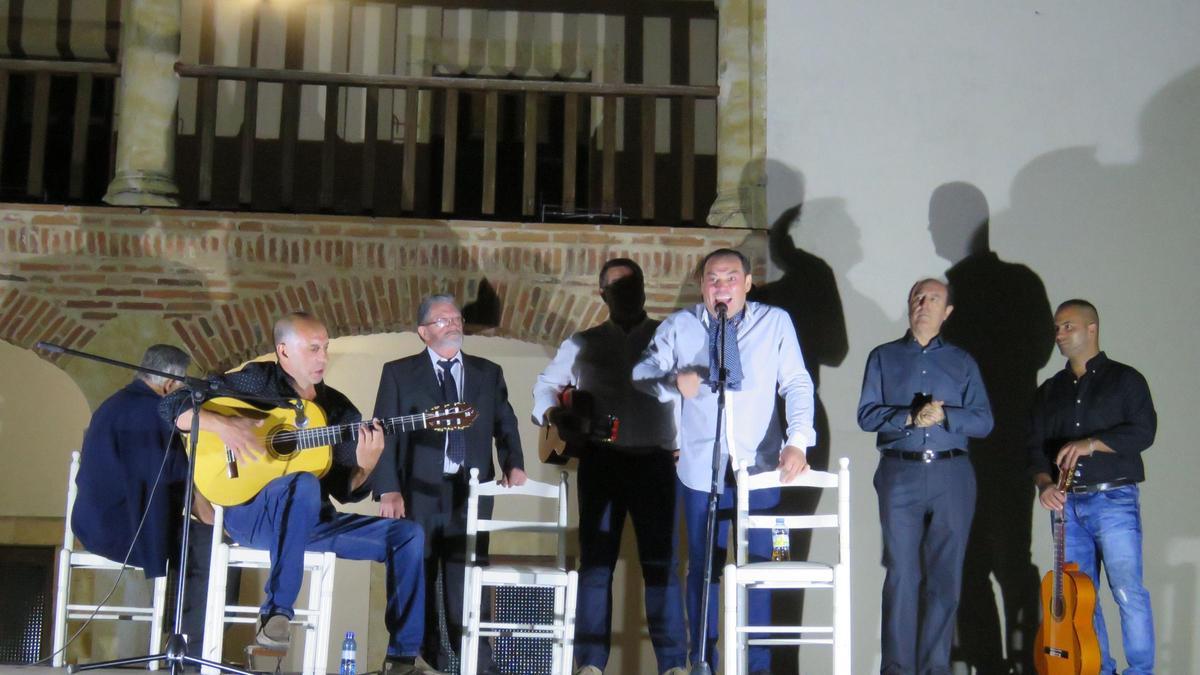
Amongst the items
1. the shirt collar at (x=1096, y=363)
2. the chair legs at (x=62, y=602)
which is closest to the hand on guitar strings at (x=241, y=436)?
the chair legs at (x=62, y=602)

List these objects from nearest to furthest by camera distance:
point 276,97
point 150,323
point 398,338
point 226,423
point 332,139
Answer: point 226,423
point 150,323
point 332,139
point 276,97
point 398,338

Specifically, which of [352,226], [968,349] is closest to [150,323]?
[352,226]

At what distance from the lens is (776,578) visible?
4.71 m

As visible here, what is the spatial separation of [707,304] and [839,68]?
2283mm

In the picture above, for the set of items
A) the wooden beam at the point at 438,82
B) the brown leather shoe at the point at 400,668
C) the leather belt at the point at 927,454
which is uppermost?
the wooden beam at the point at 438,82

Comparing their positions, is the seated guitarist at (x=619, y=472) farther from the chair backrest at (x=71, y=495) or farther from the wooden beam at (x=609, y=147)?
the chair backrest at (x=71, y=495)

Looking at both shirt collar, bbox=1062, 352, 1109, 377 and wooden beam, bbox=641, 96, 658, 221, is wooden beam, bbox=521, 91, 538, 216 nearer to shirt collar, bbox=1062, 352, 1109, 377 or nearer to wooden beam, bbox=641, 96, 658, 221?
wooden beam, bbox=641, 96, 658, 221

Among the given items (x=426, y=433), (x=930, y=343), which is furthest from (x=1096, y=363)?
(x=426, y=433)

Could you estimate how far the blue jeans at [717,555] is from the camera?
16.0ft

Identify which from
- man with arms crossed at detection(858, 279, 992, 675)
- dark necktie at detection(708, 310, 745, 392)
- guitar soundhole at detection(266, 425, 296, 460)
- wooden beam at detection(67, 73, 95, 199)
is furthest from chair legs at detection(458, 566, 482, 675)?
wooden beam at detection(67, 73, 95, 199)

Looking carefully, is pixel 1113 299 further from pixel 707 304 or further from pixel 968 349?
pixel 707 304

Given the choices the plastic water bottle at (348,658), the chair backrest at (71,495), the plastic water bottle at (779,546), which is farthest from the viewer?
the chair backrest at (71,495)

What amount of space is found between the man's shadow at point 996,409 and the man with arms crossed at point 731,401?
5.38 ft

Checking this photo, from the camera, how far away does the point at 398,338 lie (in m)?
9.24
